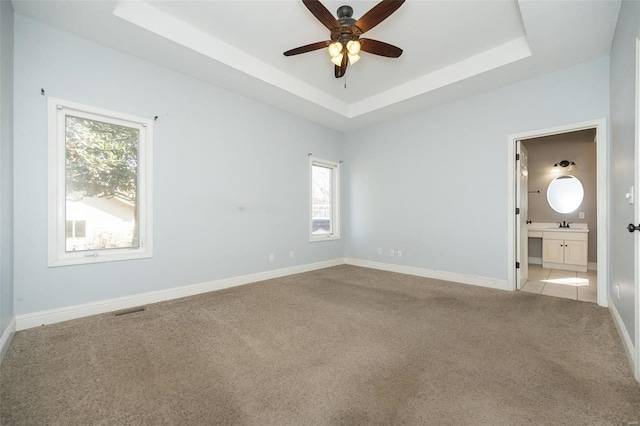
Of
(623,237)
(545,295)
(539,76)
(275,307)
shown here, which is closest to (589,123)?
(539,76)

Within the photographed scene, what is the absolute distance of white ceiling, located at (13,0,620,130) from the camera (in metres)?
2.51

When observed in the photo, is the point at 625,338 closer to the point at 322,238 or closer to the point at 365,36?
the point at 365,36

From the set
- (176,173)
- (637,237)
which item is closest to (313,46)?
(176,173)

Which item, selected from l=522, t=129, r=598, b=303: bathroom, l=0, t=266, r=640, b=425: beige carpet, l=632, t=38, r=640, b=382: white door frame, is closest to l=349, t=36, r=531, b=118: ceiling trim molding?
l=632, t=38, r=640, b=382: white door frame

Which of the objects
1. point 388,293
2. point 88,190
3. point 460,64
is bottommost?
point 388,293

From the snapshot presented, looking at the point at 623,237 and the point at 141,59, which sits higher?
the point at 141,59

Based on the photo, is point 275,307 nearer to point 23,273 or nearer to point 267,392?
point 267,392

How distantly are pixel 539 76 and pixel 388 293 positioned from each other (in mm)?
3436

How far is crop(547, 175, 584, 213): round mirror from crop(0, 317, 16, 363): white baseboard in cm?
816

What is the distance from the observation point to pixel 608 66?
300 cm

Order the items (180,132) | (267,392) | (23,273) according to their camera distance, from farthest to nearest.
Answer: (180,132), (23,273), (267,392)

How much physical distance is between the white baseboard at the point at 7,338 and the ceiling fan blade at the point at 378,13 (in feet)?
12.5

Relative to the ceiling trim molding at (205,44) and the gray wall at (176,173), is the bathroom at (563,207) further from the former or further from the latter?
the ceiling trim molding at (205,44)

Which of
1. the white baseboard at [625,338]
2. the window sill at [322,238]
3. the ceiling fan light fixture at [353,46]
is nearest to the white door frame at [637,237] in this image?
the white baseboard at [625,338]
